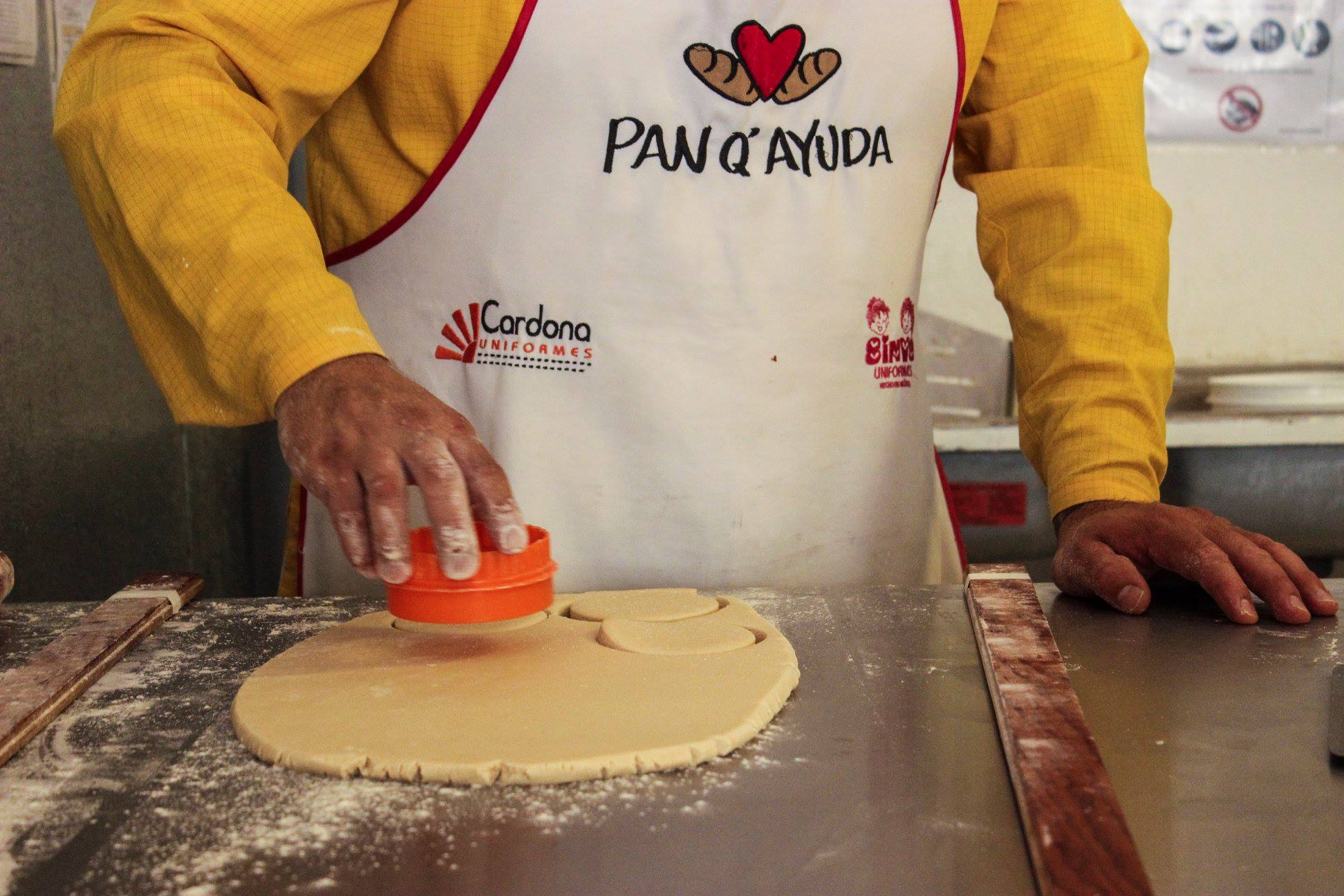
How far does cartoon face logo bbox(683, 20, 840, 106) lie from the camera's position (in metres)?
1.32

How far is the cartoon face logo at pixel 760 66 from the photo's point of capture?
1.32 metres

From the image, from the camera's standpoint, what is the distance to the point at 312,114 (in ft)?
4.20

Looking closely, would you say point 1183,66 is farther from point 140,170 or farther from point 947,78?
point 140,170

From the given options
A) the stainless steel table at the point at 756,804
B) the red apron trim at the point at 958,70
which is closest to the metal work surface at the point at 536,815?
the stainless steel table at the point at 756,804

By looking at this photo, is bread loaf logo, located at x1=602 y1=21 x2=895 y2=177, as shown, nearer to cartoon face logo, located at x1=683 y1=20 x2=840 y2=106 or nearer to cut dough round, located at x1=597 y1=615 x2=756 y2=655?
cartoon face logo, located at x1=683 y1=20 x2=840 y2=106

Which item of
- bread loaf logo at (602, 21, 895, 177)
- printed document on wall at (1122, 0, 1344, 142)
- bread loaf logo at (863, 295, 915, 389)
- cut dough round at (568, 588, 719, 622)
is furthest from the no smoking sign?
cut dough round at (568, 588, 719, 622)

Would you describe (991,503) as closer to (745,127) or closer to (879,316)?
(879,316)

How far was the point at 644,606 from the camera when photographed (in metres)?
1.16

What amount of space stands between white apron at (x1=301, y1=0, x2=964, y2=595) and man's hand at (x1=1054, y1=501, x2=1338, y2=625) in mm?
296

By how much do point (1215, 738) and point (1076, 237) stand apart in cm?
80

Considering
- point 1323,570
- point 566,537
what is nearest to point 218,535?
point 566,537

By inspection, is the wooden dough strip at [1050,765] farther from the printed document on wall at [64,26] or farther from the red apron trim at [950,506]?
the printed document on wall at [64,26]

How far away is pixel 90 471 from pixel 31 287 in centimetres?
27

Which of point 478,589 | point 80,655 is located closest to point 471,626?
point 478,589
